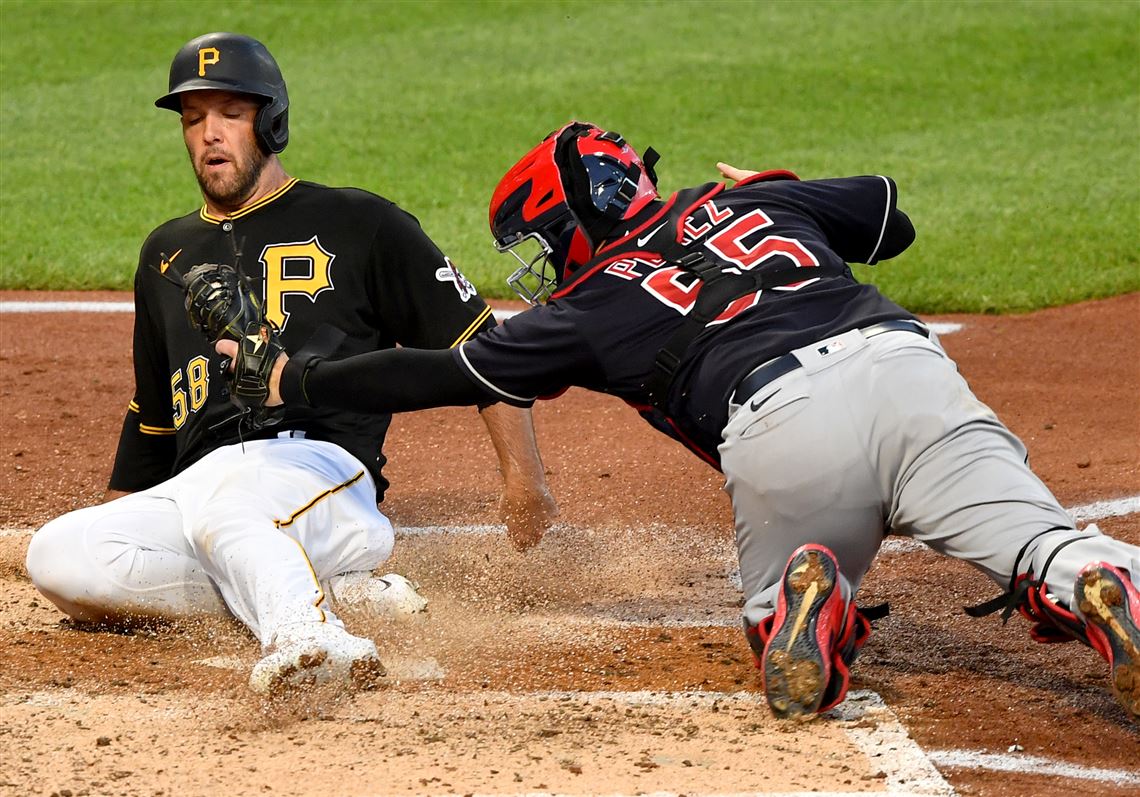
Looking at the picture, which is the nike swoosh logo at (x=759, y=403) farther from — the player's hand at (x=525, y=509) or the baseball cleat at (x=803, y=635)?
the player's hand at (x=525, y=509)

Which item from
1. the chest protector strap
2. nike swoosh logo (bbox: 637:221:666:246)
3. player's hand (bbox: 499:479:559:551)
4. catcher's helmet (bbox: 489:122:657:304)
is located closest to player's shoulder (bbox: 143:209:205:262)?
catcher's helmet (bbox: 489:122:657:304)

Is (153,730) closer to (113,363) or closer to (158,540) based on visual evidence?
(158,540)

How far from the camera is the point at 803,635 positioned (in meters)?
3.41

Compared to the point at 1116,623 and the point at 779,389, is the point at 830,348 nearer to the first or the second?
the point at 779,389

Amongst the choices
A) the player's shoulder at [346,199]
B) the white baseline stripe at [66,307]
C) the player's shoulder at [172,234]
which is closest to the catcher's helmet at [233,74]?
the player's shoulder at [346,199]

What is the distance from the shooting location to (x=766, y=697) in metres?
3.53

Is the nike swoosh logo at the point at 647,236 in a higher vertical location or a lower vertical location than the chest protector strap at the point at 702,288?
higher

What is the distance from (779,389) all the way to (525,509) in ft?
3.72

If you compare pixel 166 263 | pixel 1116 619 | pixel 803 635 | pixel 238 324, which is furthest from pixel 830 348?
pixel 166 263

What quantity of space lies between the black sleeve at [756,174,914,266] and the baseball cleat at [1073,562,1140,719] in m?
1.21

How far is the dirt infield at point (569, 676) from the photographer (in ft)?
10.4

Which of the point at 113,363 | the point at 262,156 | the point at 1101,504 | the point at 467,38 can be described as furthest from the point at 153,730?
the point at 467,38

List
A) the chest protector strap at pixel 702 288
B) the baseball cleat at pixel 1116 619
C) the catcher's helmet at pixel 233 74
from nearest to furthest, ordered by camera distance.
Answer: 1. the baseball cleat at pixel 1116 619
2. the chest protector strap at pixel 702 288
3. the catcher's helmet at pixel 233 74

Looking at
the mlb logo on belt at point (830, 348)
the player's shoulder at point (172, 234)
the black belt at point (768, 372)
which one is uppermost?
the player's shoulder at point (172, 234)
